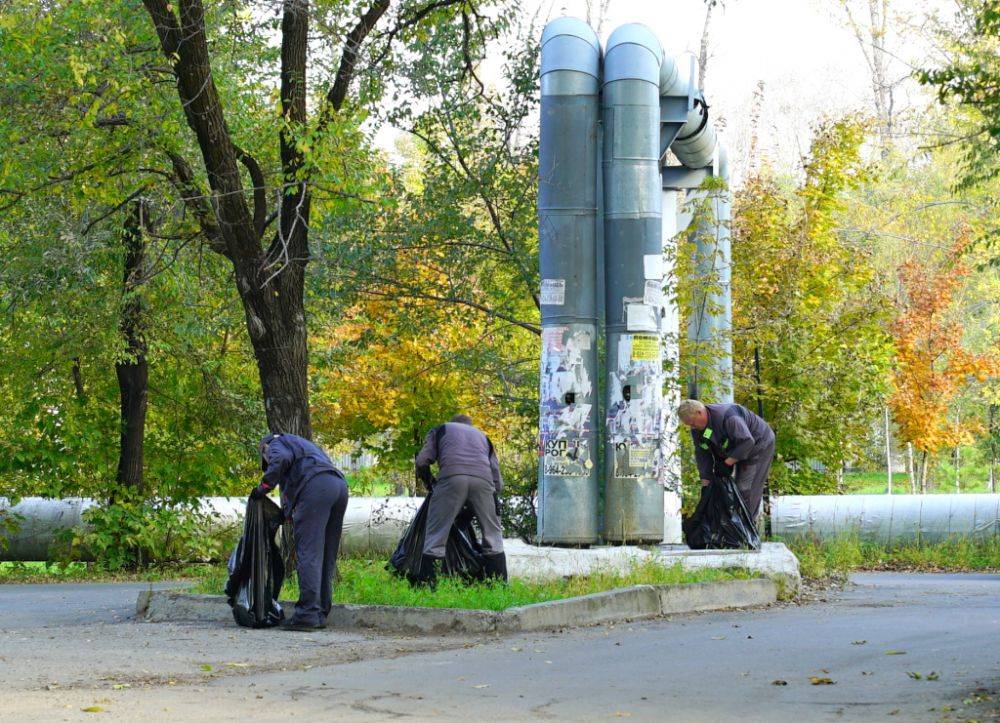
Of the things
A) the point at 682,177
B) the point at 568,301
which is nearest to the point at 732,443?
the point at 568,301

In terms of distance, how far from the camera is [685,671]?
25.2 feet

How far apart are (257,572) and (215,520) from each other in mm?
10015

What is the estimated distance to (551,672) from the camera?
303 inches

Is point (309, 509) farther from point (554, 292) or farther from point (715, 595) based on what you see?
point (554, 292)

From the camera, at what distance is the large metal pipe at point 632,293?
45.3 ft

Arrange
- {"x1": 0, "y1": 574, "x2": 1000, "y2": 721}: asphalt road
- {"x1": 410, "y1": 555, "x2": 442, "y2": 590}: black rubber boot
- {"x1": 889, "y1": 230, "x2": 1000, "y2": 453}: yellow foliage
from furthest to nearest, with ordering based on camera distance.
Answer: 1. {"x1": 889, "y1": 230, "x2": 1000, "y2": 453}: yellow foliage
2. {"x1": 410, "y1": 555, "x2": 442, "y2": 590}: black rubber boot
3. {"x1": 0, "y1": 574, "x2": 1000, "y2": 721}: asphalt road

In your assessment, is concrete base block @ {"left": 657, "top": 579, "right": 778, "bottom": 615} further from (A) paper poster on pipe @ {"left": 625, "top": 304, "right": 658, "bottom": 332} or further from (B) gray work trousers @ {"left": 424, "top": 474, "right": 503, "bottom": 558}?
(A) paper poster on pipe @ {"left": 625, "top": 304, "right": 658, "bottom": 332}

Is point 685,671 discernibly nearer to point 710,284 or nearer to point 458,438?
point 458,438

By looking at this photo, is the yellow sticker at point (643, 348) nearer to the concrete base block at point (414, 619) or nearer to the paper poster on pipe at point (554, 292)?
the paper poster on pipe at point (554, 292)

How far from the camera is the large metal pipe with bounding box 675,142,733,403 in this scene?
49.4 ft

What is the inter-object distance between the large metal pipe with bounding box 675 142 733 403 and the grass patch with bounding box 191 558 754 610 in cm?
363

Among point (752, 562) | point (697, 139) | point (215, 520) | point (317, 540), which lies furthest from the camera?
point (215, 520)

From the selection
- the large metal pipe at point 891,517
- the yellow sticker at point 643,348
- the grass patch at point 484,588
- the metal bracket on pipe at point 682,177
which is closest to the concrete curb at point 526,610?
the grass patch at point 484,588

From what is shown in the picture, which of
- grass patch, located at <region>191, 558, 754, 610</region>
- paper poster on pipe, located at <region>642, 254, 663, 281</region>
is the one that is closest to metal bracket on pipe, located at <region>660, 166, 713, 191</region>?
paper poster on pipe, located at <region>642, 254, 663, 281</region>
